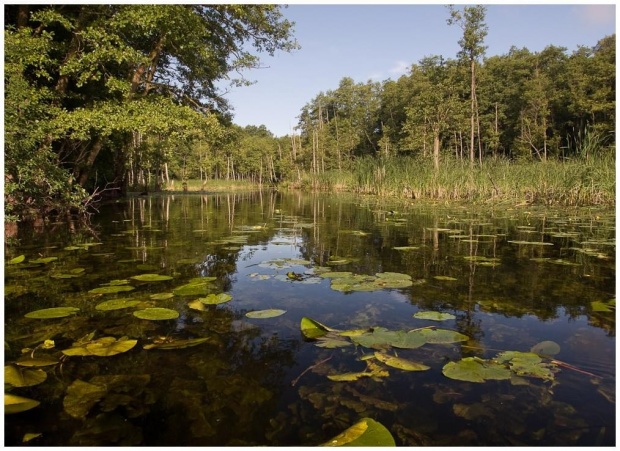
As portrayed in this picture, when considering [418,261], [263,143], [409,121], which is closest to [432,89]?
[409,121]

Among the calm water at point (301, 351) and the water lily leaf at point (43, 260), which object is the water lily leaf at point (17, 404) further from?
the water lily leaf at point (43, 260)

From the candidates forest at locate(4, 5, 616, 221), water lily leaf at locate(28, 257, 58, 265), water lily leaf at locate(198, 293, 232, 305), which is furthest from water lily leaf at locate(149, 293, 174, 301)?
forest at locate(4, 5, 616, 221)

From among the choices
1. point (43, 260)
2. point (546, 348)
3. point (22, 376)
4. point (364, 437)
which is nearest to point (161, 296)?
point (22, 376)

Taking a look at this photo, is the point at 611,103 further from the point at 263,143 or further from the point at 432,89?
the point at 263,143

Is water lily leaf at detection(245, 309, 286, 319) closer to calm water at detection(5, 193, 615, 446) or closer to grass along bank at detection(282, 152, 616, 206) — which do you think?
calm water at detection(5, 193, 615, 446)

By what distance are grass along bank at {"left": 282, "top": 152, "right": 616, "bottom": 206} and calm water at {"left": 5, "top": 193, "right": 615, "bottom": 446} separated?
23.0ft

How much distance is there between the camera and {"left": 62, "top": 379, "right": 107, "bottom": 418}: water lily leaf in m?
1.42

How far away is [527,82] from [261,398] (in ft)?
127

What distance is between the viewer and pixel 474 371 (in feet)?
5.50

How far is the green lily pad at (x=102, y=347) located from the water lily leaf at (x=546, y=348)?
2302 mm

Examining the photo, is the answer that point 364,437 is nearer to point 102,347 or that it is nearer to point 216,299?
point 102,347

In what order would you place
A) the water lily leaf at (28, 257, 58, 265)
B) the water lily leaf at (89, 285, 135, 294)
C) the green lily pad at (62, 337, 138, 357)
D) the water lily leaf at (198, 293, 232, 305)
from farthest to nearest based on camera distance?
the water lily leaf at (28, 257, 58, 265), the water lily leaf at (89, 285, 135, 294), the water lily leaf at (198, 293, 232, 305), the green lily pad at (62, 337, 138, 357)

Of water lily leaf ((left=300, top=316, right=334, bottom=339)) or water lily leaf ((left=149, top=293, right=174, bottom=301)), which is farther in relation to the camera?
water lily leaf ((left=149, top=293, right=174, bottom=301))

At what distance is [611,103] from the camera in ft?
79.1
